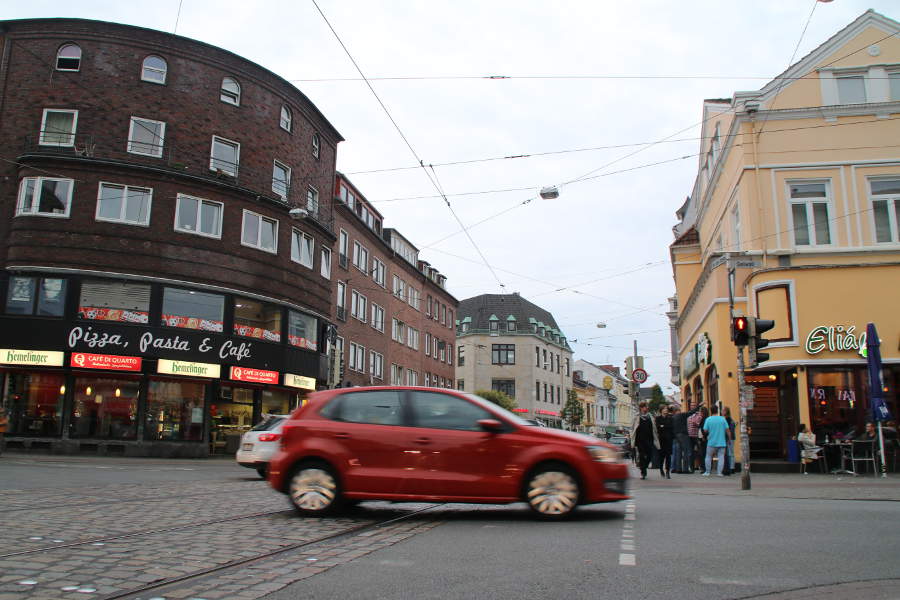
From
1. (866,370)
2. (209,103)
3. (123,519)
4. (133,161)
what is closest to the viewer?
(123,519)

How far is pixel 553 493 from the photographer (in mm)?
8781

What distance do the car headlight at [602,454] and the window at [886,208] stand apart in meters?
16.0

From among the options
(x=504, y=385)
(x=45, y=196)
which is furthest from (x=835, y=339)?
(x=504, y=385)

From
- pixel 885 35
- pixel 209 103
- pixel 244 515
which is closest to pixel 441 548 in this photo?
pixel 244 515

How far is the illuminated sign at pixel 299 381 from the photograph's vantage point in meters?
31.7

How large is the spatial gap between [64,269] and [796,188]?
2312 cm

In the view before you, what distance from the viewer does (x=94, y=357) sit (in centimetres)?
2602

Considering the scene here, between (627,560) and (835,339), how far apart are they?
1645cm

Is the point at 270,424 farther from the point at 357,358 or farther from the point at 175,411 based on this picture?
the point at 357,358

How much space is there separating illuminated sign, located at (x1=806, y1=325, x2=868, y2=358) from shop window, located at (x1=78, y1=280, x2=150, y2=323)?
2101 centimetres

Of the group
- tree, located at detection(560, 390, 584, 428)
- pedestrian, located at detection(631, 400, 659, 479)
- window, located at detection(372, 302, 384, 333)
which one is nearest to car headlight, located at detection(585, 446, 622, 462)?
pedestrian, located at detection(631, 400, 659, 479)

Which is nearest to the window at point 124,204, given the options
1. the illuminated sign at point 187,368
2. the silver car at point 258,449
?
the illuminated sign at point 187,368

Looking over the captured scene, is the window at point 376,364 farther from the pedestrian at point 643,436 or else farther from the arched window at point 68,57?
the pedestrian at point 643,436

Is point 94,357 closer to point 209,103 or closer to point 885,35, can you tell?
point 209,103
